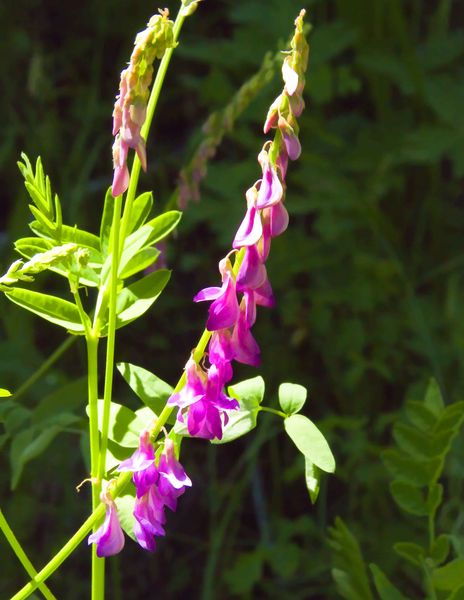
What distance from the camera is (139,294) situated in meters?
1.17

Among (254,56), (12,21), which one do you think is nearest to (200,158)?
(254,56)

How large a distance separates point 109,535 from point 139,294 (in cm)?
28

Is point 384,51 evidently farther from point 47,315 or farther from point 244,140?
point 47,315

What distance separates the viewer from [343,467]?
2.15m

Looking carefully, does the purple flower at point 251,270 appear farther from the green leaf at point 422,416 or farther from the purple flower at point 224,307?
the green leaf at point 422,416

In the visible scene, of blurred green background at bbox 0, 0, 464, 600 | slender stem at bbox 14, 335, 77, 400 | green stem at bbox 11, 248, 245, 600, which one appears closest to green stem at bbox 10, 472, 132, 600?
green stem at bbox 11, 248, 245, 600

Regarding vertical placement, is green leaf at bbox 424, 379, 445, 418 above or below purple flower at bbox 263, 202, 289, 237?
below

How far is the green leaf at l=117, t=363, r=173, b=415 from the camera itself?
44.9 inches

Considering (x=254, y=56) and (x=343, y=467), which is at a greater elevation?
(x=254, y=56)

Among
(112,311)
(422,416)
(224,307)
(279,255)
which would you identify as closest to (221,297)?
(224,307)

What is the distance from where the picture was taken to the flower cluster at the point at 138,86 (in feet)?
3.08

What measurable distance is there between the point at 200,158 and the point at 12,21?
57.8 inches

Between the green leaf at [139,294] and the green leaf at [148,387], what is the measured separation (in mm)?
50

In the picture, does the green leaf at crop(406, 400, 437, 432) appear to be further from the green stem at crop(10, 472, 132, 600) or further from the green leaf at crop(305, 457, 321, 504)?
the green stem at crop(10, 472, 132, 600)
